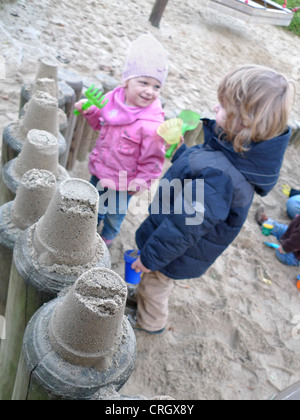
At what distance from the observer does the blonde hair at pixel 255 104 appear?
1401mm

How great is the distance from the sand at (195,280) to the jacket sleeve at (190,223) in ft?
2.37

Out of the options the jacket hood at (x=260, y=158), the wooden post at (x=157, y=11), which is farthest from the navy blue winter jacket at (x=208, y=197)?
the wooden post at (x=157, y=11)

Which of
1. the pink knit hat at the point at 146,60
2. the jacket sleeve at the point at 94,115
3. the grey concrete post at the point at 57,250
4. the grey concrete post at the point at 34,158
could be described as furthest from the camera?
the jacket sleeve at the point at 94,115

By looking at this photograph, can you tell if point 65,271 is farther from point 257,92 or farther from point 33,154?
point 257,92

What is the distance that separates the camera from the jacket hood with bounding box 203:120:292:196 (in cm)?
144

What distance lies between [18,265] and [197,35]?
7.31 metres

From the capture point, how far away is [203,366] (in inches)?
81.3

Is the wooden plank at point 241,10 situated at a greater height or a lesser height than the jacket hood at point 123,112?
greater

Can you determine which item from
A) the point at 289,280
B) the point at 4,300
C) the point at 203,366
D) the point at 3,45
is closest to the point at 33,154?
the point at 4,300

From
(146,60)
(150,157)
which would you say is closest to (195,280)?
(150,157)

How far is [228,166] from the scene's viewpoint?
1.48 m

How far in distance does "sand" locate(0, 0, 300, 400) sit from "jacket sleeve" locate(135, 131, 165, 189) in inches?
29.8

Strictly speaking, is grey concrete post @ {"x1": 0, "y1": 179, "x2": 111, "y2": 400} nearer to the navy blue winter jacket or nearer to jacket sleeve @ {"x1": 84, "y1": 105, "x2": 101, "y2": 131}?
the navy blue winter jacket

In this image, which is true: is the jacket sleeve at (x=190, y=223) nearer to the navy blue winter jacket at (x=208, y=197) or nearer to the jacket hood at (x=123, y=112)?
the navy blue winter jacket at (x=208, y=197)
